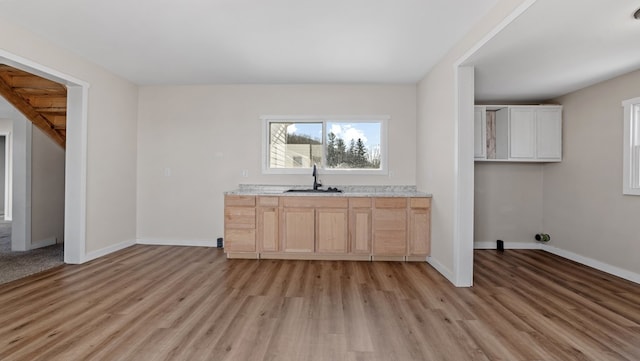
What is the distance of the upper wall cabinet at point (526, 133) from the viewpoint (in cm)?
422

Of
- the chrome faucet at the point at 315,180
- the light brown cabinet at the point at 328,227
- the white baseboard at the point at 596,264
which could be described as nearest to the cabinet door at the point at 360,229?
the light brown cabinet at the point at 328,227

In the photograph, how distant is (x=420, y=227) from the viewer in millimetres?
3902

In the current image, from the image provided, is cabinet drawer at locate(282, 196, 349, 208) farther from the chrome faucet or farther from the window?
the window

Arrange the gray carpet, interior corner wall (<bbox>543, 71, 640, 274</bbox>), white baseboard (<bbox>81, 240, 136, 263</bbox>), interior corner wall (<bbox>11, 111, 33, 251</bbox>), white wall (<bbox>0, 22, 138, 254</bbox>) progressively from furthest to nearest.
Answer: interior corner wall (<bbox>11, 111, 33, 251</bbox>) → white baseboard (<bbox>81, 240, 136, 263</bbox>) → white wall (<bbox>0, 22, 138, 254</bbox>) → interior corner wall (<bbox>543, 71, 640, 274</bbox>) → the gray carpet

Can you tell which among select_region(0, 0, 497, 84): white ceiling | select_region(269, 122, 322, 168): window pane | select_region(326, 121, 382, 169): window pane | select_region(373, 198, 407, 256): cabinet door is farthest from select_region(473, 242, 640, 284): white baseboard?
select_region(269, 122, 322, 168): window pane

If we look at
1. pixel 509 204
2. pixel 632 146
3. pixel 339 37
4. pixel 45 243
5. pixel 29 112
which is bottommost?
pixel 45 243

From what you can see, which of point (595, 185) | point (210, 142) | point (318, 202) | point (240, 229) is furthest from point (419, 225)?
point (210, 142)

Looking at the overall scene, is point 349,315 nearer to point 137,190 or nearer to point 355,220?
point 355,220

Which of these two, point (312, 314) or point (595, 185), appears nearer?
point (312, 314)

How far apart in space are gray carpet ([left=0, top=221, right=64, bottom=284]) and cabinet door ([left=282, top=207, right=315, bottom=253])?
2.70m

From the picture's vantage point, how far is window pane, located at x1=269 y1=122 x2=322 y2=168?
4.68 meters

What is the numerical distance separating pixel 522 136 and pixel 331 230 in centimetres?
294

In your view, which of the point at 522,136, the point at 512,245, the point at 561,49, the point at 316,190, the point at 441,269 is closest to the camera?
the point at 561,49

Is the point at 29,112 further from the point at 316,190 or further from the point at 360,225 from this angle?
the point at 360,225
